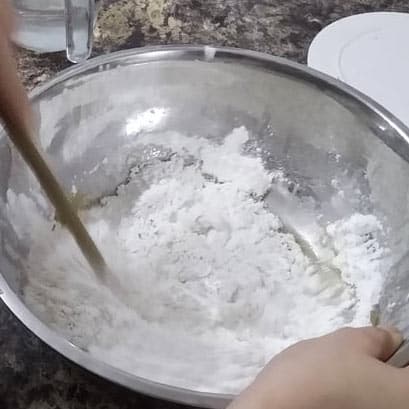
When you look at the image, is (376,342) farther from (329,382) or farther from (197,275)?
(197,275)

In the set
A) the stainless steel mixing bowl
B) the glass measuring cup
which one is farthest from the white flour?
the glass measuring cup

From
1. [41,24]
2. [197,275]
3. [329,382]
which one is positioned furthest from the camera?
[41,24]

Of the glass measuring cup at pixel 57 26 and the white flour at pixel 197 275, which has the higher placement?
the glass measuring cup at pixel 57 26

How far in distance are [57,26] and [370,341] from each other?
0.52 m

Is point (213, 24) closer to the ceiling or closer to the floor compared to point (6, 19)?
closer to the floor

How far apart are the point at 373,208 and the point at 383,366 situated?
31 cm

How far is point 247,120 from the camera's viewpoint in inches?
34.0

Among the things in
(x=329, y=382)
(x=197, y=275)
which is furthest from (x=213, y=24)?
(x=329, y=382)

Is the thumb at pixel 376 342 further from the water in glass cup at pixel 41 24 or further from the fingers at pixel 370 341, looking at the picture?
the water in glass cup at pixel 41 24

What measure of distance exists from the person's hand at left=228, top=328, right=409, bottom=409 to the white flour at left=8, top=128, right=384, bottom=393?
0.09 metres

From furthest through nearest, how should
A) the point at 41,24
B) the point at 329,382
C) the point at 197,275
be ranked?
1. the point at 41,24
2. the point at 197,275
3. the point at 329,382

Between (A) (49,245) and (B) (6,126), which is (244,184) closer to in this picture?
(A) (49,245)

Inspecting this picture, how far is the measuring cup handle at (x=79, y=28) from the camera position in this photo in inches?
31.7

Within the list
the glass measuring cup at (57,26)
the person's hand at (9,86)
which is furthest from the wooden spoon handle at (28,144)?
the glass measuring cup at (57,26)
